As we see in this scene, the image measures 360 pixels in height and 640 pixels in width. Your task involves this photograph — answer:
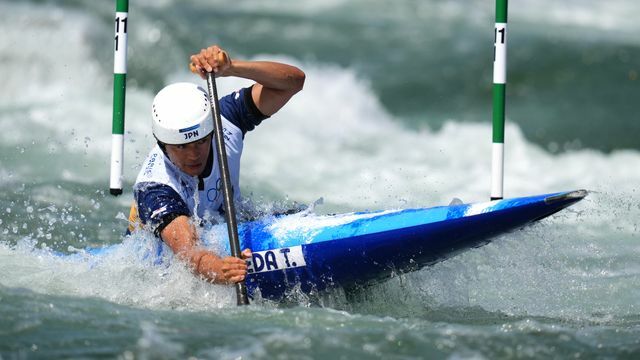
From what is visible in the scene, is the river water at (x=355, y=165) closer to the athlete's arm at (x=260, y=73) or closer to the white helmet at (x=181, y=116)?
the white helmet at (x=181, y=116)

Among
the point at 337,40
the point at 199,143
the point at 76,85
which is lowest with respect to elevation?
the point at 199,143

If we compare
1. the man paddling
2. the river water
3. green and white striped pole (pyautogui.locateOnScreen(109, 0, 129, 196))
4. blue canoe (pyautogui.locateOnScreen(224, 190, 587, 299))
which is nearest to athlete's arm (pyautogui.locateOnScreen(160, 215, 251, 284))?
the man paddling

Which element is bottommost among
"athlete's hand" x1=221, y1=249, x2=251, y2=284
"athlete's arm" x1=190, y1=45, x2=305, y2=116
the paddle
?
"athlete's hand" x1=221, y1=249, x2=251, y2=284

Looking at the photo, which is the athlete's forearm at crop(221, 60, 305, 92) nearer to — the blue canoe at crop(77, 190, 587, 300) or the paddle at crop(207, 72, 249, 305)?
the paddle at crop(207, 72, 249, 305)

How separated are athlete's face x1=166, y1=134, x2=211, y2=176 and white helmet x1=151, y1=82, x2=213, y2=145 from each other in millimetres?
33

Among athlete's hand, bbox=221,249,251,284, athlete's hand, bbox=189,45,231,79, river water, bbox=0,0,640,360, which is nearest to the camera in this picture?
river water, bbox=0,0,640,360

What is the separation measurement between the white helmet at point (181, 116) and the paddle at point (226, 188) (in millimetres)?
33

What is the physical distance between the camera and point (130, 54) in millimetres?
11016

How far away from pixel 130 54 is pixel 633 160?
5.03 meters

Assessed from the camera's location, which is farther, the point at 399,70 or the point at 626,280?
the point at 399,70

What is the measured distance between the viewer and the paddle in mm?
4266

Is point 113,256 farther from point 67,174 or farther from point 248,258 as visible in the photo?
point 67,174

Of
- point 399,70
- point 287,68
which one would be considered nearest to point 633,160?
point 399,70

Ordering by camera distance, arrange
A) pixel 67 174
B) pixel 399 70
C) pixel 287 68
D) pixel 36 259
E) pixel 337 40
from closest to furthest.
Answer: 1. pixel 287 68
2. pixel 36 259
3. pixel 67 174
4. pixel 399 70
5. pixel 337 40
